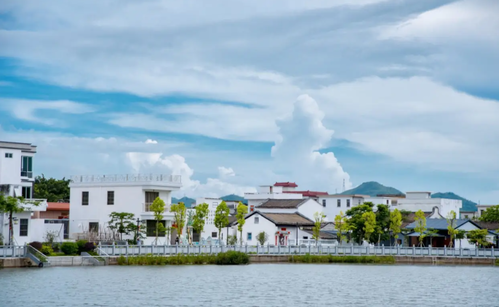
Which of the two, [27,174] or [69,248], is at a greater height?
[27,174]

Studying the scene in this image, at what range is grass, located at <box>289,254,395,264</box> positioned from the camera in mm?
62366

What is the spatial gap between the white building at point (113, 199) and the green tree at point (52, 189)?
20.2 m

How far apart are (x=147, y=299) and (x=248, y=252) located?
26.6 m

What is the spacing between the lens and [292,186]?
11312cm

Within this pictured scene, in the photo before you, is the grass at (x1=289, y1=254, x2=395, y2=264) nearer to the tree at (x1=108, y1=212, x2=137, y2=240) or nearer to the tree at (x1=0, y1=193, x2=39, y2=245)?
the tree at (x1=108, y1=212, x2=137, y2=240)

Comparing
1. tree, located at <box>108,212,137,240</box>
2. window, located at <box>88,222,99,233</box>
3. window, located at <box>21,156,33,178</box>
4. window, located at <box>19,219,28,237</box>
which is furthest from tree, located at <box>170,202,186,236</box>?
window, located at <box>19,219,28,237</box>

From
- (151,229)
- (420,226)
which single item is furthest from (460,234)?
(151,229)

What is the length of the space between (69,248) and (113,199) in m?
14.9

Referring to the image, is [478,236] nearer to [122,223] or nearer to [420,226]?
[420,226]

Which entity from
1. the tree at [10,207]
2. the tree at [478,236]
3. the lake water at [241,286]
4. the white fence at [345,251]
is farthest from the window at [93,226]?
the tree at [478,236]

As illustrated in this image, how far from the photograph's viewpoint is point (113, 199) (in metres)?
67.1

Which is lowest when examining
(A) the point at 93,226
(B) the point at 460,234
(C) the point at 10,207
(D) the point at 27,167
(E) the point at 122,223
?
(B) the point at 460,234

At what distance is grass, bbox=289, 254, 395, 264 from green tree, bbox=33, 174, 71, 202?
37.2m

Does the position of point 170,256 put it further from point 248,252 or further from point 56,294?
point 56,294
